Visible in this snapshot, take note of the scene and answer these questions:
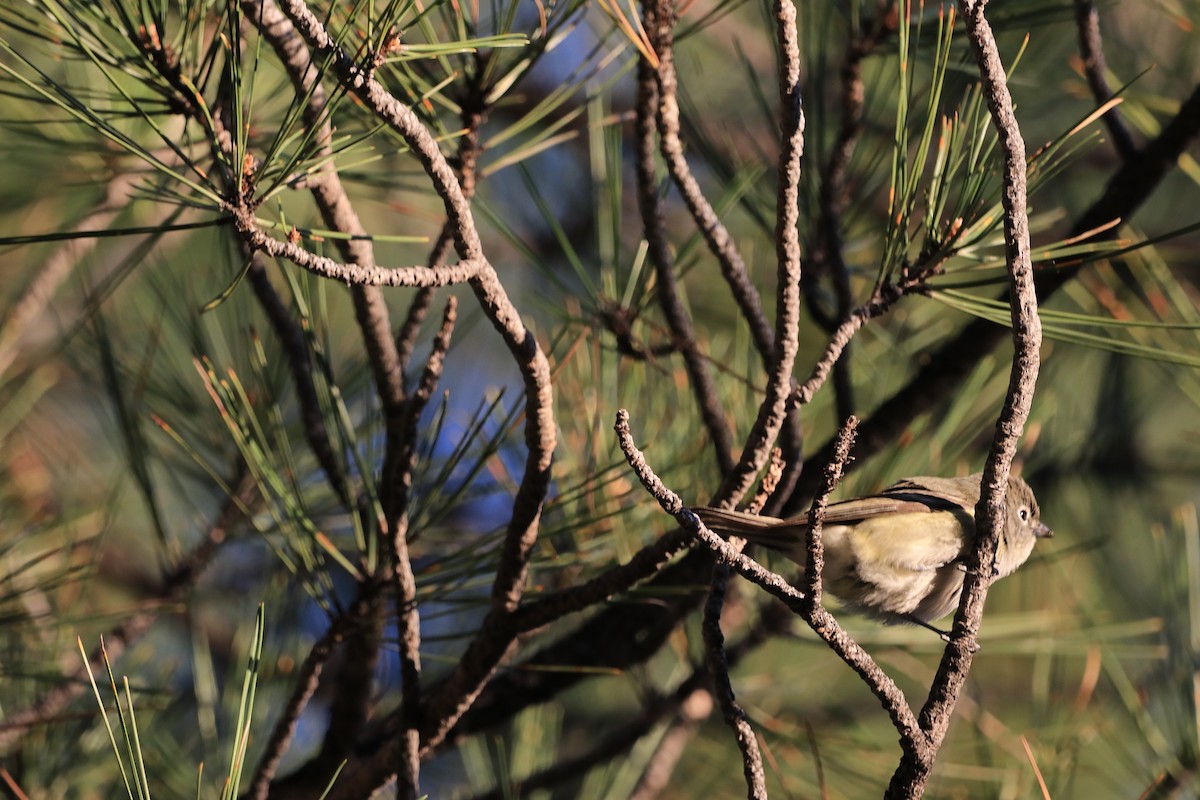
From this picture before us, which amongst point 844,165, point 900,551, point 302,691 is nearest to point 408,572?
point 302,691

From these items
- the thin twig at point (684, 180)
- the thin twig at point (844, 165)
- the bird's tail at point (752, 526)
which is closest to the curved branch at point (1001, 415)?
the bird's tail at point (752, 526)

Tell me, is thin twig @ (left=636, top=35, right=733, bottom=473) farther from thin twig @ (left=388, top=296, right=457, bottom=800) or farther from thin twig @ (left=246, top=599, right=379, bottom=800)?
thin twig @ (left=246, top=599, right=379, bottom=800)

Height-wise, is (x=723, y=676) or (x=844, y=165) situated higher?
(x=844, y=165)

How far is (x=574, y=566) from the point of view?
1.81 metres

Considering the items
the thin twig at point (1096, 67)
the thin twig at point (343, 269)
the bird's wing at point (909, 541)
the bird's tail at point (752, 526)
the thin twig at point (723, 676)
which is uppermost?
the thin twig at point (1096, 67)

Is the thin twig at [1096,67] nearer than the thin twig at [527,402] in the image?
No

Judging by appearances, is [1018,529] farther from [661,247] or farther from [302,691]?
[302,691]

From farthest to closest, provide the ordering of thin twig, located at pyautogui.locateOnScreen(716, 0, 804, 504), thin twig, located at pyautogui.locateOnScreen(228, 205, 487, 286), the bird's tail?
the bird's tail → thin twig, located at pyautogui.locateOnScreen(716, 0, 804, 504) → thin twig, located at pyautogui.locateOnScreen(228, 205, 487, 286)

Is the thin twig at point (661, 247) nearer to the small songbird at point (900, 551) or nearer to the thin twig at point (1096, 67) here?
the small songbird at point (900, 551)

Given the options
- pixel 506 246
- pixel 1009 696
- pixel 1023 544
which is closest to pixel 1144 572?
pixel 1009 696

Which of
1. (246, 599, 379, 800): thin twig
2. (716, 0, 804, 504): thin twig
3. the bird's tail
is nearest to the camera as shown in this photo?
(716, 0, 804, 504): thin twig

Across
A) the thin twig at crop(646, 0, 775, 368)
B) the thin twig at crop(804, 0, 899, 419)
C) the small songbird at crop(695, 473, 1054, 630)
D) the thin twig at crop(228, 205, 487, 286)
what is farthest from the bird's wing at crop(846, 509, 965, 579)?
the thin twig at crop(228, 205, 487, 286)

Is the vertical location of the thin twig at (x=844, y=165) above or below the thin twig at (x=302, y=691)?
above

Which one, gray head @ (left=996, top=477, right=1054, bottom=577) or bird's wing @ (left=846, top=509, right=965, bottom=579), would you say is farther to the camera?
gray head @ (left=996, top=477, right=1054, bottom=577)
